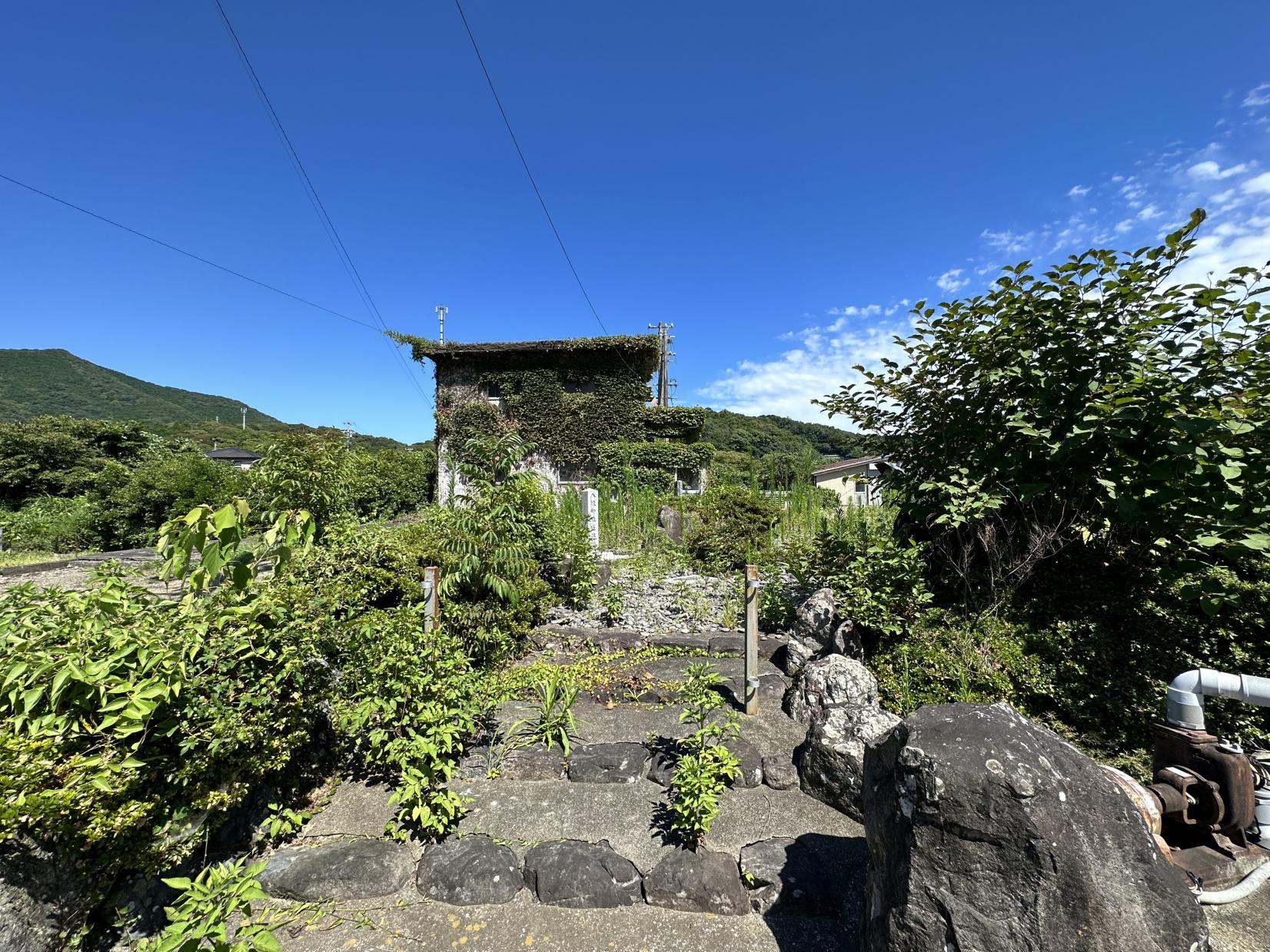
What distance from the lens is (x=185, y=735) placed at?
77.1 inches

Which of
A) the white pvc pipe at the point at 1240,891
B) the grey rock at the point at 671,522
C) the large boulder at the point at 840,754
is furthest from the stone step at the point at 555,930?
the grey rock at the point at 671,522

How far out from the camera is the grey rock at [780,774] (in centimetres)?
276

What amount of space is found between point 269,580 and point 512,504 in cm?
171

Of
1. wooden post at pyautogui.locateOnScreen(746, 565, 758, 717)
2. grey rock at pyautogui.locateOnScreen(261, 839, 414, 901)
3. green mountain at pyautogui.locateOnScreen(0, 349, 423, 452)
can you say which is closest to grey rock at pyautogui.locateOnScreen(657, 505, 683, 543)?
wooden post at pyautogui.locateOnScreen(746, 565, 758, 717)

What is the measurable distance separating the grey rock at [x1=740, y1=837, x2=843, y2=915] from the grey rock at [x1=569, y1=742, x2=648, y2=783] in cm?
75

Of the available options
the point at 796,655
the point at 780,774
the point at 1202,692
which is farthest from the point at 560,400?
the point at 1202,692

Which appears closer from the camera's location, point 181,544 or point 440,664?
point 181,544

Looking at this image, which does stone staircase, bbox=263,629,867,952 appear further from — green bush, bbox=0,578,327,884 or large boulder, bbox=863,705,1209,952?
large boulder, bbox=863,705,1209,952

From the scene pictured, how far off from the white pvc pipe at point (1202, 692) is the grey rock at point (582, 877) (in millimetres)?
2406

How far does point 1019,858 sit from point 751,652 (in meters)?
2.04

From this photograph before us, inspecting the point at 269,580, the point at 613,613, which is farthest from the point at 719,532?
the point at 269,580

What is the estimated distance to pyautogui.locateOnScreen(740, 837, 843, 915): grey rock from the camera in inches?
81.4

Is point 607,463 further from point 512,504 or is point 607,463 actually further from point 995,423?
point 995,423

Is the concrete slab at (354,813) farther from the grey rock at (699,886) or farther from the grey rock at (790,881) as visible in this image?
the grey rock at (790,881)
